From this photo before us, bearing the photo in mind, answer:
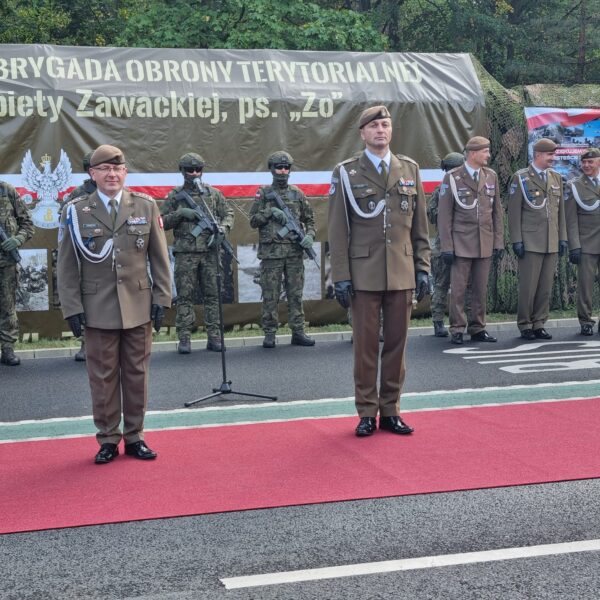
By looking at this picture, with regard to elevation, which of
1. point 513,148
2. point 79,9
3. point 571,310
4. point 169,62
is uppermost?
point 79,9

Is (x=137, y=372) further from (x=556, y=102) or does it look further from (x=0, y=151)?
(x=556, y=102)

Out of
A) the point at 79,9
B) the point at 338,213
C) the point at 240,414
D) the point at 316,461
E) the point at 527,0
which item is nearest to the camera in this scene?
the point at 316,461

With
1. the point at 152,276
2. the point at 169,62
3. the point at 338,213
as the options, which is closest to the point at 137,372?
the point at 152,276

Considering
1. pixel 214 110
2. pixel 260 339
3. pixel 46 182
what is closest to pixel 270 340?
pixel 260 339

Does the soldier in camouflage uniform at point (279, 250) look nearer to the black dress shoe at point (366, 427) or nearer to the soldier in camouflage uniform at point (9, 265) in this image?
the soldier in camouflage uniform at point (9, 265)

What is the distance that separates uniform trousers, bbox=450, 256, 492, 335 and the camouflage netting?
273 cm

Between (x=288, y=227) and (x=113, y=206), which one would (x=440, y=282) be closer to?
(x=288, y=227)

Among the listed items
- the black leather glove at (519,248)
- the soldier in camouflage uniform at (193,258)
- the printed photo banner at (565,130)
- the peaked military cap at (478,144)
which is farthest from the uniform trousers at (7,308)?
the printed photo banner at (565,130)

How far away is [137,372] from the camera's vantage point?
7.09 metres

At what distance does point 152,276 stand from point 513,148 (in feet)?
29.7

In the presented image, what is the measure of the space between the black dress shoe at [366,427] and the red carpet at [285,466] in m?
0.07

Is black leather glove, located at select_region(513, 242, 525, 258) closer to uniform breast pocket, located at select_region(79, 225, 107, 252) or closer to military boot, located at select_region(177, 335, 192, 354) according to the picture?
military boot, located at select_region(177, 335, 192, 354)

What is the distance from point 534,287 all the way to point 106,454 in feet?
23.4

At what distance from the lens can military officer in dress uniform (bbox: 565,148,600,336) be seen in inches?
508
